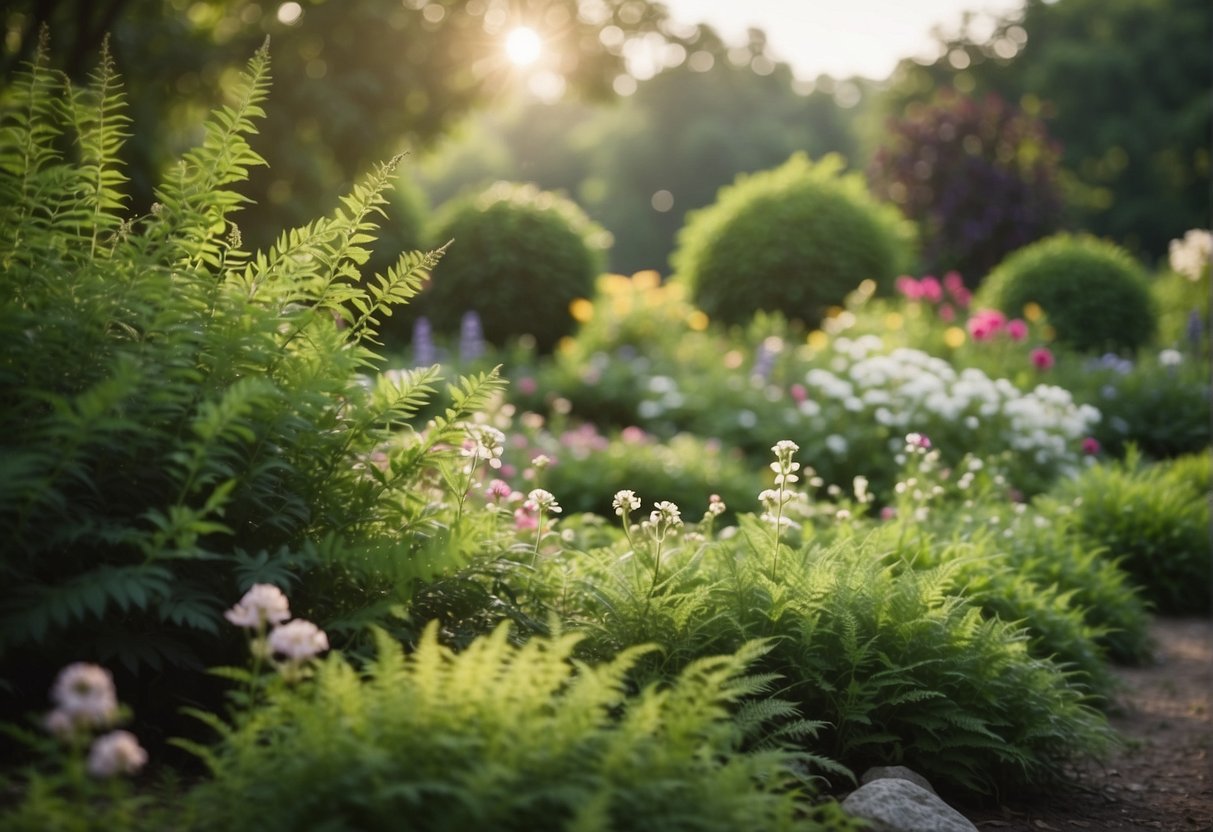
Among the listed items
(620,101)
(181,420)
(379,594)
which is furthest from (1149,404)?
(620,101)

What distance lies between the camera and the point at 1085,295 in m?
12.6

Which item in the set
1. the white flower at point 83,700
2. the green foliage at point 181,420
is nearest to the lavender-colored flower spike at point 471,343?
the green foliage at point 181,420

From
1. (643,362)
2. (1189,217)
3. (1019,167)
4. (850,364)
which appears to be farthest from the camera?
(1189,217)

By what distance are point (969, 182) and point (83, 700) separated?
19146 mm

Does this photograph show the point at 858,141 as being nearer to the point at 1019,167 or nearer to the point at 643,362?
the point at 1019,167

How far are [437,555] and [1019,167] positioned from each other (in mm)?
19232

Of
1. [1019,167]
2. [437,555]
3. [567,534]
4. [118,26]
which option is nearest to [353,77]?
[118,26]

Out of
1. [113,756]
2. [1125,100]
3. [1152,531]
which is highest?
[1125,100]

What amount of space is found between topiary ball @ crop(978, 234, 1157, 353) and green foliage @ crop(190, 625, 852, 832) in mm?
11227

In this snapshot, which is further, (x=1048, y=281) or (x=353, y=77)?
(x=353, y=77)

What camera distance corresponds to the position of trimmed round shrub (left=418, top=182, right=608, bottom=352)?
12958mm

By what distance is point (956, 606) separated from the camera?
3561mm

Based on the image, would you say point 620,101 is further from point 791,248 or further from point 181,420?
point 181,420

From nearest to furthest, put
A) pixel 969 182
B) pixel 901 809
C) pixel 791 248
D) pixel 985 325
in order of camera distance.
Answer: pixel 901 809
pixel 985 325
pixel 791 248
pixel 969 182
